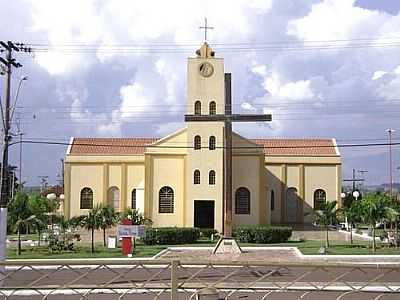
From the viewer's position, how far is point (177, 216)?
143 ft

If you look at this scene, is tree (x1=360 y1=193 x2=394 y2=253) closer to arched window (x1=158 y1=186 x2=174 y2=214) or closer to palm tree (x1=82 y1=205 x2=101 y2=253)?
palm tree (x1=82 y1=205 x2=101 y2=253)

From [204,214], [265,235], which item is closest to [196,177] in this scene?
[204,214]

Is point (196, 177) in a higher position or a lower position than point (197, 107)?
lower

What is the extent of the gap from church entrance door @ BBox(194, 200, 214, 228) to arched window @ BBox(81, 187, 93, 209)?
8467 mm

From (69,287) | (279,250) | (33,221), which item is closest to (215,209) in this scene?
(279,250)

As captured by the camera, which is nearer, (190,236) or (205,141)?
(190,236)

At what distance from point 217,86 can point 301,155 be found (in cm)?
1369

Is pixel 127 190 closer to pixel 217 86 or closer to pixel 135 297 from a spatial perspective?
pixel 217 86

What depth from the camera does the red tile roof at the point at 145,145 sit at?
49.7 m

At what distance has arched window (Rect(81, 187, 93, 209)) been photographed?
47844 mm

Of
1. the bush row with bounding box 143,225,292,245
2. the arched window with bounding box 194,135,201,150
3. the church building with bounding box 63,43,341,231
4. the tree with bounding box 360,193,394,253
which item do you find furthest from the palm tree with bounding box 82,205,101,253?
the arched window with bounding box 194,135,201,150

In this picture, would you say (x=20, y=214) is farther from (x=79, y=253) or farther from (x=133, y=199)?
(x=133, y=199)

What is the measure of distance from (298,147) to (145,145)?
12430 mm

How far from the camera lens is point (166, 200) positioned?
144ft
